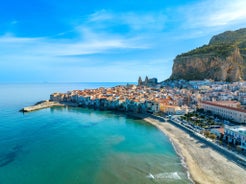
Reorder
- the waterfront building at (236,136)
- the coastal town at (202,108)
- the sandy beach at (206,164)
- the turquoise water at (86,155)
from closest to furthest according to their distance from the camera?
the sandy beach at (206,164) → the turquoise water at (86,155) → the waterfront building at (236,136) → the coastal town at (202,108)

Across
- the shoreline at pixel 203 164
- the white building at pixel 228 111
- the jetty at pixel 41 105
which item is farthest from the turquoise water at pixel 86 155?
the jetty at pixel 41 105

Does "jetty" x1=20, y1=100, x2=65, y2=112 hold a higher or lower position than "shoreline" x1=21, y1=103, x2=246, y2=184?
higher

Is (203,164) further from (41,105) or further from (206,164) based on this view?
(41,105)

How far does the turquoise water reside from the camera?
58.3ft

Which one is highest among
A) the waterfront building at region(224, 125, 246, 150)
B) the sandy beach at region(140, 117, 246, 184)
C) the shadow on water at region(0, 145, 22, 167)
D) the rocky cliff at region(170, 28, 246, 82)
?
the rocky cliff at region(170, 28, 246, 82)

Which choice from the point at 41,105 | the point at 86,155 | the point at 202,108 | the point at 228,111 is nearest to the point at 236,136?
the point at 228,111

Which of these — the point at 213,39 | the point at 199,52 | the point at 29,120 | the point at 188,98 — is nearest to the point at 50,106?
the point at 29,120

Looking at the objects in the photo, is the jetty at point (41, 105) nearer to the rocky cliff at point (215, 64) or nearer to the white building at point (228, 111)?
the white building at point (228, 111)

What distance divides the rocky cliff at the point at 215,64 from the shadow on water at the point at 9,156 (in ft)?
249

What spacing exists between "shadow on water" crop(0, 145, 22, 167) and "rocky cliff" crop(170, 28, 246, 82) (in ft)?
249

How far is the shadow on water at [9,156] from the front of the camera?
20297 mm

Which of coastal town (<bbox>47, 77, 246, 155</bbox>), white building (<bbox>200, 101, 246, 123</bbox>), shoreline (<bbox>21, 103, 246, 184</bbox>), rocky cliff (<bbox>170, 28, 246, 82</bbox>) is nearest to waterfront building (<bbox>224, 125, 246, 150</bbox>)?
coastal town (<bbox>47, 77, 246, 155</bbox>)

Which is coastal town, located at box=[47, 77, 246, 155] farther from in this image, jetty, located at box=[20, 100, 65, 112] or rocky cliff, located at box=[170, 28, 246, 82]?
rocky cliff, located at box=[170, 28, 246, 82]

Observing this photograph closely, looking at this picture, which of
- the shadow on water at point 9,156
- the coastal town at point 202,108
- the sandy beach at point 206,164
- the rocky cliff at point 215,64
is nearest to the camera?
the sandy beach at point 206,164
